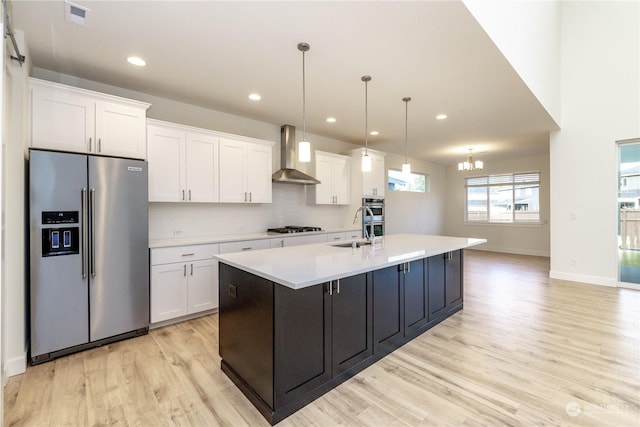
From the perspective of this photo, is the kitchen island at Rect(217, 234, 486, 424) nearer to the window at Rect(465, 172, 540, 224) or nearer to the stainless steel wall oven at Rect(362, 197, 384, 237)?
the stainless steel wall oven at Rect(362, 197, 384, 237)

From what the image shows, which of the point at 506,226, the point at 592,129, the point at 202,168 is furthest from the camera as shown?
the point at 506,226

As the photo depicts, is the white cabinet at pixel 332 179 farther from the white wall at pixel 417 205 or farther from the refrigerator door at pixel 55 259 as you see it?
the refrigerator door at pixel 55 259

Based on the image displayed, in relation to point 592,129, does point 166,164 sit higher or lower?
lower

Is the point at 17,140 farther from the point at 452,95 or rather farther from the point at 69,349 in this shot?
the point at 452,95

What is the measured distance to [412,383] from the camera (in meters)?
2.10

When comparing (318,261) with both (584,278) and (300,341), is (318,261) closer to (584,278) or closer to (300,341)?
(300,341)

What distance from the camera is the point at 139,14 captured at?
2.03m

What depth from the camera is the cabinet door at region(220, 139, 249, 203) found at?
381cm

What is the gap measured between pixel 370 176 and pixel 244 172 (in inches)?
101

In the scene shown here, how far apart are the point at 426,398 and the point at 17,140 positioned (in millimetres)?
3575

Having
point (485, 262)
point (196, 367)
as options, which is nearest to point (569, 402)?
point (196, 367)

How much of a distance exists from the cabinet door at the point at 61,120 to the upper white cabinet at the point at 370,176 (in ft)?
13.0

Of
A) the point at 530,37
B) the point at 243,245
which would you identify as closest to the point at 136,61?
the point at 243,245

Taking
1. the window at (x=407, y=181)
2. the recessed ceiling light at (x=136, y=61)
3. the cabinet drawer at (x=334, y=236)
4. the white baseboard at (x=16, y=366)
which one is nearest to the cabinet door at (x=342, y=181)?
the cabinet drawer at (x=334, y=236)
